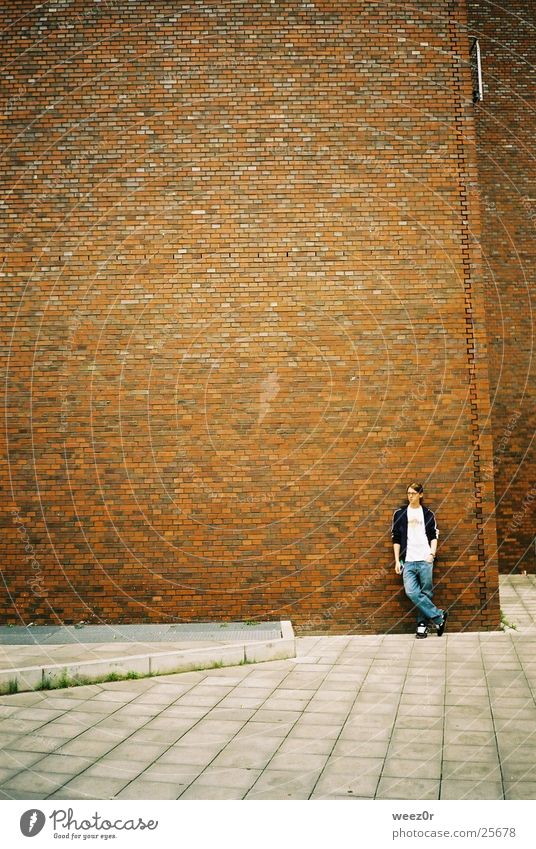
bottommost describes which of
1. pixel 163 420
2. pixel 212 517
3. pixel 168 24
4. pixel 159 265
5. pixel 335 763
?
pixel 212 517

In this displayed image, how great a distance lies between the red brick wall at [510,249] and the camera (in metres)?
11.3

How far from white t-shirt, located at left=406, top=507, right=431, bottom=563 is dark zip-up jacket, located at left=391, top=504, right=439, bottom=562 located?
0.20 feet

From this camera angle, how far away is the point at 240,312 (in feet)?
26.1

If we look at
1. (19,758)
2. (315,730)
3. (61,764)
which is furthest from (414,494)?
(19,758)

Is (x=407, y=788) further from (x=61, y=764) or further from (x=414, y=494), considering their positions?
(x=414, y=494)

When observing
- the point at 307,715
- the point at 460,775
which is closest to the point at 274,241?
the point at 307,715

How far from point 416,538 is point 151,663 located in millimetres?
3395

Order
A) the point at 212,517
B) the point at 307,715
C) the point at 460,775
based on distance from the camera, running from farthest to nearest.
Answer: the point at 212,517 < the point at 307,715 < the point at 460,775

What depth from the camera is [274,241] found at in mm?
8008

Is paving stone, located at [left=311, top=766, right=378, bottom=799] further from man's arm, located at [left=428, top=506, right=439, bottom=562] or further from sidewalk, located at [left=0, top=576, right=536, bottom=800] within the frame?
man's arm, located at [left=428, top=506, right=439, bottom=562]

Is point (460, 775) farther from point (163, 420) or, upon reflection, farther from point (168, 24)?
point (168, 24)

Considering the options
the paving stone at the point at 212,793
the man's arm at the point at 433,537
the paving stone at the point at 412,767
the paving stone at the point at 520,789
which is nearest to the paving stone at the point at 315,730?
the paving stone at the point at 412,767

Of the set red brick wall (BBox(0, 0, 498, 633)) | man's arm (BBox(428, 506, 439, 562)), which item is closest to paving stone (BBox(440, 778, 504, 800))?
man's arm (BBox(428, 506, 439, 562))

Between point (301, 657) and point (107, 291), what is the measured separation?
5.20 meters
